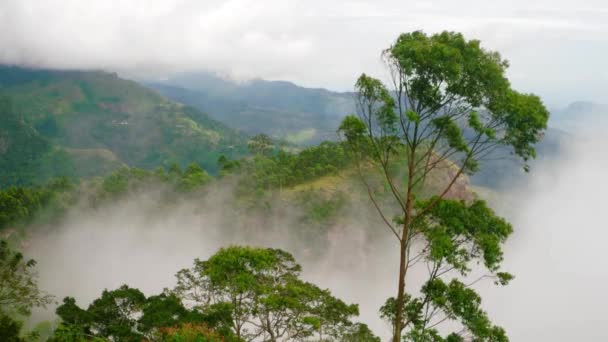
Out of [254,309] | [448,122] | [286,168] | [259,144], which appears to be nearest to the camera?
[448,122]

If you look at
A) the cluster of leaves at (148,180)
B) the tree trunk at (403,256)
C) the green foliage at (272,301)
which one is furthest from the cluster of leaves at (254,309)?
the cluster of leaves at (148,180)

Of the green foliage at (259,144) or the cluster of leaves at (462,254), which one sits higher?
the green foliage at (259,144)

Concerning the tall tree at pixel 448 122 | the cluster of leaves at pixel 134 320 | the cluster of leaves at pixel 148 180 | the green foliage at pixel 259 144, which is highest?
the green foliage at pixel 259 144

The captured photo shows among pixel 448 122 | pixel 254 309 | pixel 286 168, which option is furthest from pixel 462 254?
pixel 286 168

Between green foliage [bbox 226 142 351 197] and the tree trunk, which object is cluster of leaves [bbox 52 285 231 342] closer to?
the tree trunk

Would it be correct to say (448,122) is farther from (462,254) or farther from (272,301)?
(272,301)

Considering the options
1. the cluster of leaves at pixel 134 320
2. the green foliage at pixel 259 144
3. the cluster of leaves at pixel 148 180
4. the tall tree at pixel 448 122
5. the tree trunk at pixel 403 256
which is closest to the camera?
the tall tree at pixel 448 122

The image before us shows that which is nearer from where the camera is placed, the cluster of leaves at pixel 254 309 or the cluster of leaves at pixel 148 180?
the cluster of leaves at pixel 254 309

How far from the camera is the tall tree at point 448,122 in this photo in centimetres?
1491

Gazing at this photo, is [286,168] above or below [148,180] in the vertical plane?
below

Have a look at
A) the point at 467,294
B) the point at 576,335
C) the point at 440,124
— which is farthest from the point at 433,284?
the point at 576,335

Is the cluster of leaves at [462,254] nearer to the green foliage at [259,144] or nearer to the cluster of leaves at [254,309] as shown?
the cluster of leaves at [254,309]

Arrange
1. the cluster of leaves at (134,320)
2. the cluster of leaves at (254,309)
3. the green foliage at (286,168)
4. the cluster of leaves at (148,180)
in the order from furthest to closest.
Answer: the cluster of leaves at (148,180) < the green foliage at (286,168) < the cluster of leaves at (134,320) < the cluster of leaves at (254,309)

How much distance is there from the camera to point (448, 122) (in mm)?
16047
